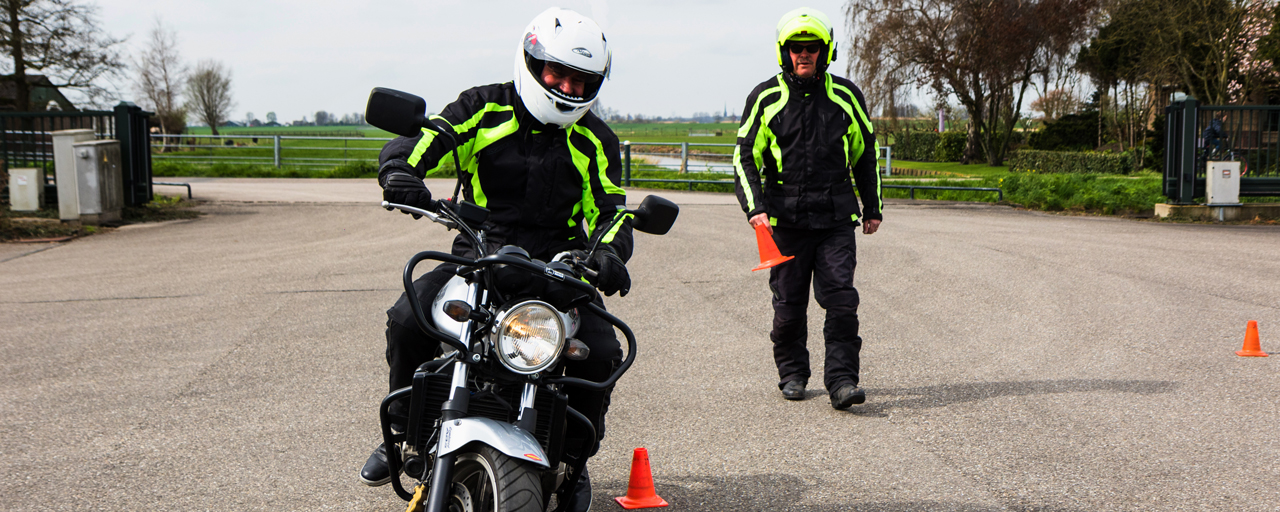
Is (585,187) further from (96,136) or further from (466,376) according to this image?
(96,136)

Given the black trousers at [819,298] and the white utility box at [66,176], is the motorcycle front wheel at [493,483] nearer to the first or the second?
the black trousers at [819,298]

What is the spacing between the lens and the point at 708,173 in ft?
84.4

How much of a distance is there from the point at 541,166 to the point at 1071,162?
33598 millimetres

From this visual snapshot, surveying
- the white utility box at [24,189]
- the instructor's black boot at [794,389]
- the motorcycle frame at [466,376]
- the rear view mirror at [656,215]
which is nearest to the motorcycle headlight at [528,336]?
the motorcycle frame at [466,376]

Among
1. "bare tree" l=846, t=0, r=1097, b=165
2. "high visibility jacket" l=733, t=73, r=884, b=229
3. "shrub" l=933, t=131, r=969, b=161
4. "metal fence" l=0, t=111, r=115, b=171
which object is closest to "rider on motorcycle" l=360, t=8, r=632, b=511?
"high visibility jacket" l=733, t=73, r=884, b=229

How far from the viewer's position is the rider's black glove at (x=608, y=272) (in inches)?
122

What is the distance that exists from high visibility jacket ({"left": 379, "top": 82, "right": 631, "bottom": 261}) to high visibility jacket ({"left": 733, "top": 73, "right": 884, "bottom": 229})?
2.11 metres

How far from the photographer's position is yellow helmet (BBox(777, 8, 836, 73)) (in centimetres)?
538

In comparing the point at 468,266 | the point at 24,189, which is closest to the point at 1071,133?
the point at 24,189

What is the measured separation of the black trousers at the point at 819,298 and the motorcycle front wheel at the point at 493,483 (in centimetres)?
288

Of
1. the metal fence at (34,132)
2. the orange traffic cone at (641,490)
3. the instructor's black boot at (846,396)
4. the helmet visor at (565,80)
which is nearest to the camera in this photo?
the helmet visor at (565,80)

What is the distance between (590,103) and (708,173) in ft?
73.6

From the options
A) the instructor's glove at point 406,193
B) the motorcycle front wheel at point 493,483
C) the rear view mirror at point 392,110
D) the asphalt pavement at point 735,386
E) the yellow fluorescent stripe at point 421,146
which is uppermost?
the rear view mirror at point 392,110

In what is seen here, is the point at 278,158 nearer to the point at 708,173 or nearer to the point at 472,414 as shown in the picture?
the point at 708,173
